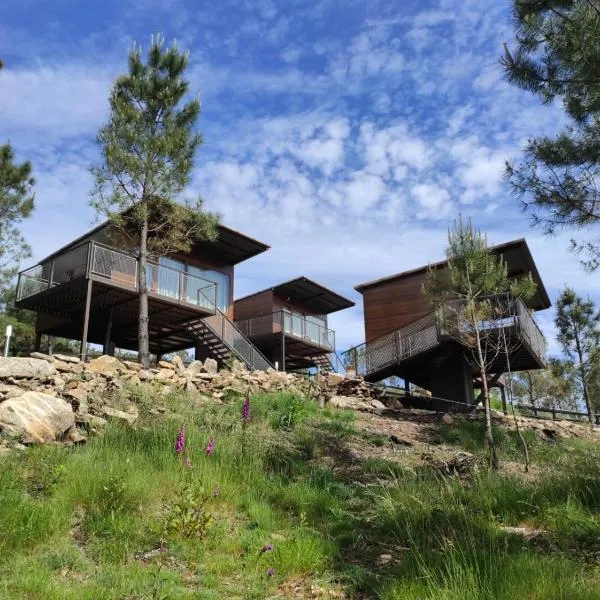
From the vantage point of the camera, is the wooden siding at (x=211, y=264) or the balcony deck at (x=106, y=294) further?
the wooden siding at (x=211, y=264)

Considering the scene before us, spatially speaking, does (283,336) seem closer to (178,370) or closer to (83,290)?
(83,290)

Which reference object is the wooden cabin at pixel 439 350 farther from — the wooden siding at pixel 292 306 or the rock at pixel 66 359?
the rock at pixel 66 359

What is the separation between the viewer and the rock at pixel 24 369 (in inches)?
336

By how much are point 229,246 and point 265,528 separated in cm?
1924

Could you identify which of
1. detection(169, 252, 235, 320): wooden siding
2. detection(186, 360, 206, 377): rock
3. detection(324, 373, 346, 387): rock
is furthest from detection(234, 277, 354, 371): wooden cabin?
detection(186, 360, 206, 377): rock

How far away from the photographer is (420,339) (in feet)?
66.0

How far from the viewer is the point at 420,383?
25234 millimetres

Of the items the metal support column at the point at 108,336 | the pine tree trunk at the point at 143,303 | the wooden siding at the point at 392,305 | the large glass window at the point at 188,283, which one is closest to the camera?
the pine tree trunk at the point at 143,303

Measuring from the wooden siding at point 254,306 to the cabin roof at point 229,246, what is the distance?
3.14 m

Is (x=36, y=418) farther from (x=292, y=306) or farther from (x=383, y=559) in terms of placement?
(x=292, y=306)

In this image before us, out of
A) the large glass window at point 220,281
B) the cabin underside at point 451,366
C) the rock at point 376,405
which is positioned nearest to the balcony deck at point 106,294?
the large glass window at point 220,281

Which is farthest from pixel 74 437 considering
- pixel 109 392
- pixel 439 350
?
pixel 439 350

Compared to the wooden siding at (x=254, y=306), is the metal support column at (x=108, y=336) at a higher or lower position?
lower

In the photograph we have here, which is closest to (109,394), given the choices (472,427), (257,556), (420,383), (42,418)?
(42,418)
